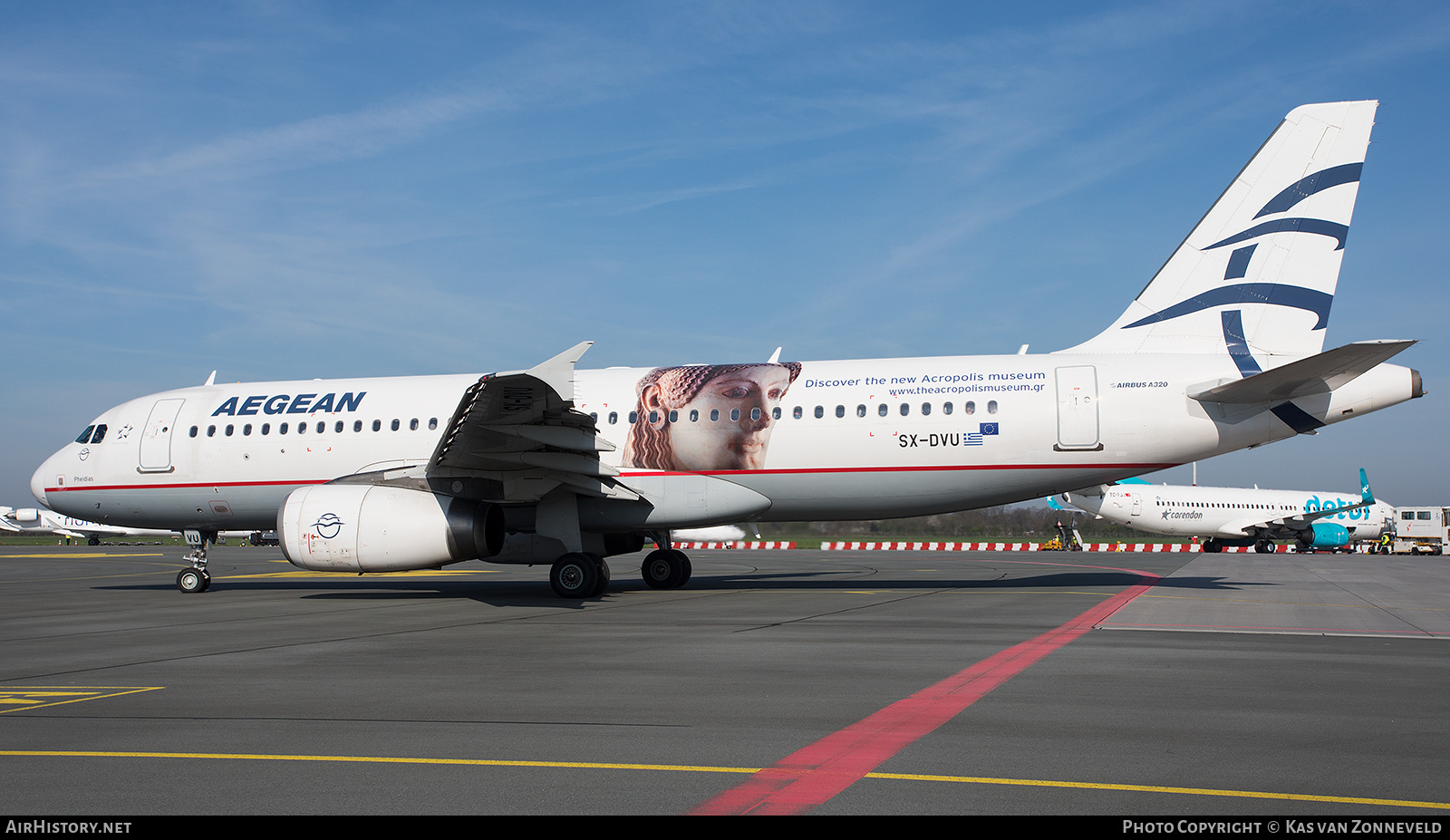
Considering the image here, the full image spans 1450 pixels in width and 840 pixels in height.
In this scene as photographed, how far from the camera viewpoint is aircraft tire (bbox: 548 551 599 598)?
1647 centimetres

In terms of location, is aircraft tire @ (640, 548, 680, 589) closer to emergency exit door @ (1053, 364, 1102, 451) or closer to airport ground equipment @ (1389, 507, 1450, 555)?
emergency exit door @ (1053, 364, 1102, 451)

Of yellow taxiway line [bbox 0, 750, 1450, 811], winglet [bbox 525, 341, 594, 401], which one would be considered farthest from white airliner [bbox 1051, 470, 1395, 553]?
yellow taxiway line [bbox 0, 750, 1450, 811]

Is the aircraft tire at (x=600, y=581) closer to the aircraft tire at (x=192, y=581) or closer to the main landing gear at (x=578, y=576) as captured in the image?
the main landing gear at (x=578, y=576)

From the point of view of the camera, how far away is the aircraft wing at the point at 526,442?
14.5 metres

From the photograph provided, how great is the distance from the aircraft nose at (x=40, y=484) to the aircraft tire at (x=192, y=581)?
394 centimetres

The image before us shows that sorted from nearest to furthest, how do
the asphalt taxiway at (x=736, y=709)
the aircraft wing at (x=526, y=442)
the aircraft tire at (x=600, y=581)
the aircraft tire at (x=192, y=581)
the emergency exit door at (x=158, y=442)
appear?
the asphalt taxiway at (x=736, y=709) → the aircraft wing at (x=526, y=442) → the aircraft tire at (x=600, y=581) → the aircraft tire at (x=192, y=581) → the emergency exit door at (x=158, y=442)

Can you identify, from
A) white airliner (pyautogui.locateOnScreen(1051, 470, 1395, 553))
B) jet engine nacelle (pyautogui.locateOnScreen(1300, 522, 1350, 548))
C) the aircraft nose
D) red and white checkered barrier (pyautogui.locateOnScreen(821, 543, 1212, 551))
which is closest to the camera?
the aircraft nose

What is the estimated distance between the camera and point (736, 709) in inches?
270

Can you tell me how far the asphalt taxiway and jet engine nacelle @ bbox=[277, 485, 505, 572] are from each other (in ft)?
2.67

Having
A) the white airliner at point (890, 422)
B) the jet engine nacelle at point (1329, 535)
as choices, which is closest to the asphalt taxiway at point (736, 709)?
the white airliner at point (890, 422)

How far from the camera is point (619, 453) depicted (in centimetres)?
1791

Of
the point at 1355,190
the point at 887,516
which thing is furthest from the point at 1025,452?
the point at 1355,190

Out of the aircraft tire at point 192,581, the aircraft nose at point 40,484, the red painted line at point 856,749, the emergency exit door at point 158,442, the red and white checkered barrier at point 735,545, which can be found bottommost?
the red and white checkered barrier at point 735,545

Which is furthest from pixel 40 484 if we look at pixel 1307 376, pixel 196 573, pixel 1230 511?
pixel 1230 511
